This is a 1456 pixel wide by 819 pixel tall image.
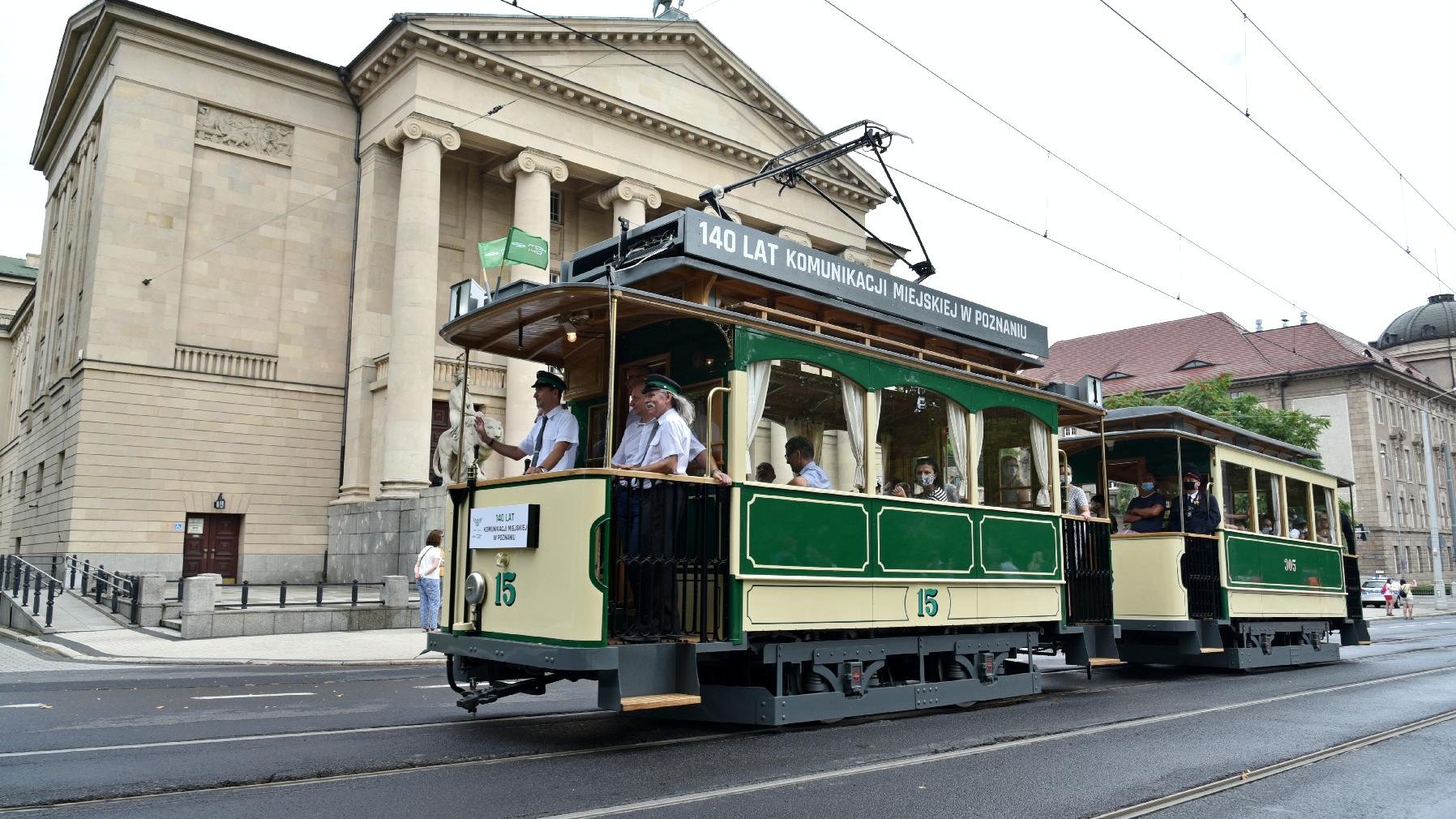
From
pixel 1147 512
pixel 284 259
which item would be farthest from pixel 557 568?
pixel 284 259

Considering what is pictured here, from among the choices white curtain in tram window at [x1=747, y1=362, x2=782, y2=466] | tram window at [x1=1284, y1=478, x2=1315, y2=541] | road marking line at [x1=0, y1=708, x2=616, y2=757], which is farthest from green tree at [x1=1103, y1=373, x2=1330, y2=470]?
road marking line at [x1=0, y1=708, x2=616, y2=757]

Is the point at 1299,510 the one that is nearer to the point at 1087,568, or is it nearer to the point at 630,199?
the point at 1087,568

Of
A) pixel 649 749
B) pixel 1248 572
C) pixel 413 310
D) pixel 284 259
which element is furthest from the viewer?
pixel 284 259

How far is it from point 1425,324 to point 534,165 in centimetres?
7611

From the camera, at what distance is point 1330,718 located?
30.4ft

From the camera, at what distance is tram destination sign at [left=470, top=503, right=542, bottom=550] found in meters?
7.20

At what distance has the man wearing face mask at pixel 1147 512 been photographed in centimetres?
1333

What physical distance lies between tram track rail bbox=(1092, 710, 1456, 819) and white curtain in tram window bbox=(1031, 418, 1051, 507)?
3.56m

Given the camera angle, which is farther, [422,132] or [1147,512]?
[422,132]

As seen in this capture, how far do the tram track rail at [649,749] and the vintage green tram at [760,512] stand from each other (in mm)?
488

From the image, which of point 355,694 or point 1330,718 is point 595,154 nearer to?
point 355,694

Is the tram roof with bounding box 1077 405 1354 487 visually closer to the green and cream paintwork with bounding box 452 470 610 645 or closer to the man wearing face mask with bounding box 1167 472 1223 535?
the man wearing face mask with bounding box 1167 472 1223 535

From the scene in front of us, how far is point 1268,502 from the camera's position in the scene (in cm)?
1534

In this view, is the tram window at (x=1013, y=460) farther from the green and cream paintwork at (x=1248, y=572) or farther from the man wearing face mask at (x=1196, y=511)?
the man wearing face mask at (x=1196, y=511)
